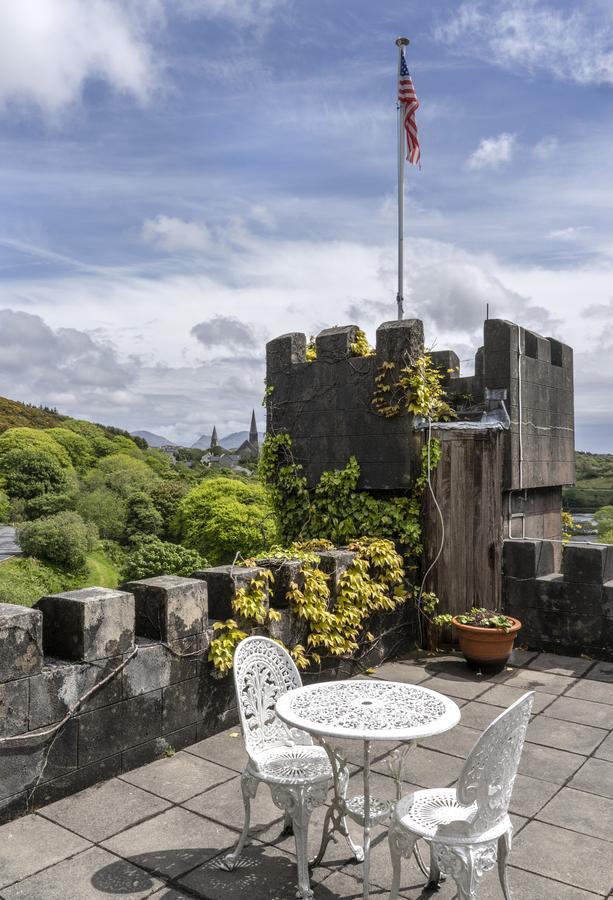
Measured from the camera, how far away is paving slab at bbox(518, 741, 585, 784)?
3832 millimetres

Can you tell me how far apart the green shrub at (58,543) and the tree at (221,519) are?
589 cm

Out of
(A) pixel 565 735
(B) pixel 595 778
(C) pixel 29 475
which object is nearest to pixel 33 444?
(C) pixel 29 475

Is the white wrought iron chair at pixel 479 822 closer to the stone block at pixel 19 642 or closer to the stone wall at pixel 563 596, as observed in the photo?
the stone block at pixel 19 642

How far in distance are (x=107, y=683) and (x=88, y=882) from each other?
1.09m

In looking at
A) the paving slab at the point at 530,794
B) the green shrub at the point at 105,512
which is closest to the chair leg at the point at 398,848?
the paving slab at the point at 530,794

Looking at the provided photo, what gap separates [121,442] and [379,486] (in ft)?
225

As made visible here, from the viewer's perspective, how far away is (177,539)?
4197 cm

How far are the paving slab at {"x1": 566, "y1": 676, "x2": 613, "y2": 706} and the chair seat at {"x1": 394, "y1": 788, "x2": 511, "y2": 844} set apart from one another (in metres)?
2.90

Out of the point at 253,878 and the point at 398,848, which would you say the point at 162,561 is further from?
the point at 398,848

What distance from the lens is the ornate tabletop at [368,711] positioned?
2.57 m

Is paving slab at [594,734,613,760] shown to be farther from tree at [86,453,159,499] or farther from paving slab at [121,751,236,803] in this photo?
tree at [86,453,159,499]

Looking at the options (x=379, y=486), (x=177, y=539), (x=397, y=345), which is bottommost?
(x=177, y=539)

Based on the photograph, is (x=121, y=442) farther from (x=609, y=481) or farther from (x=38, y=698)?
(x=38, y=698)

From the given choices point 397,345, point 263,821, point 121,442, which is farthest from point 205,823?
point 121,442
